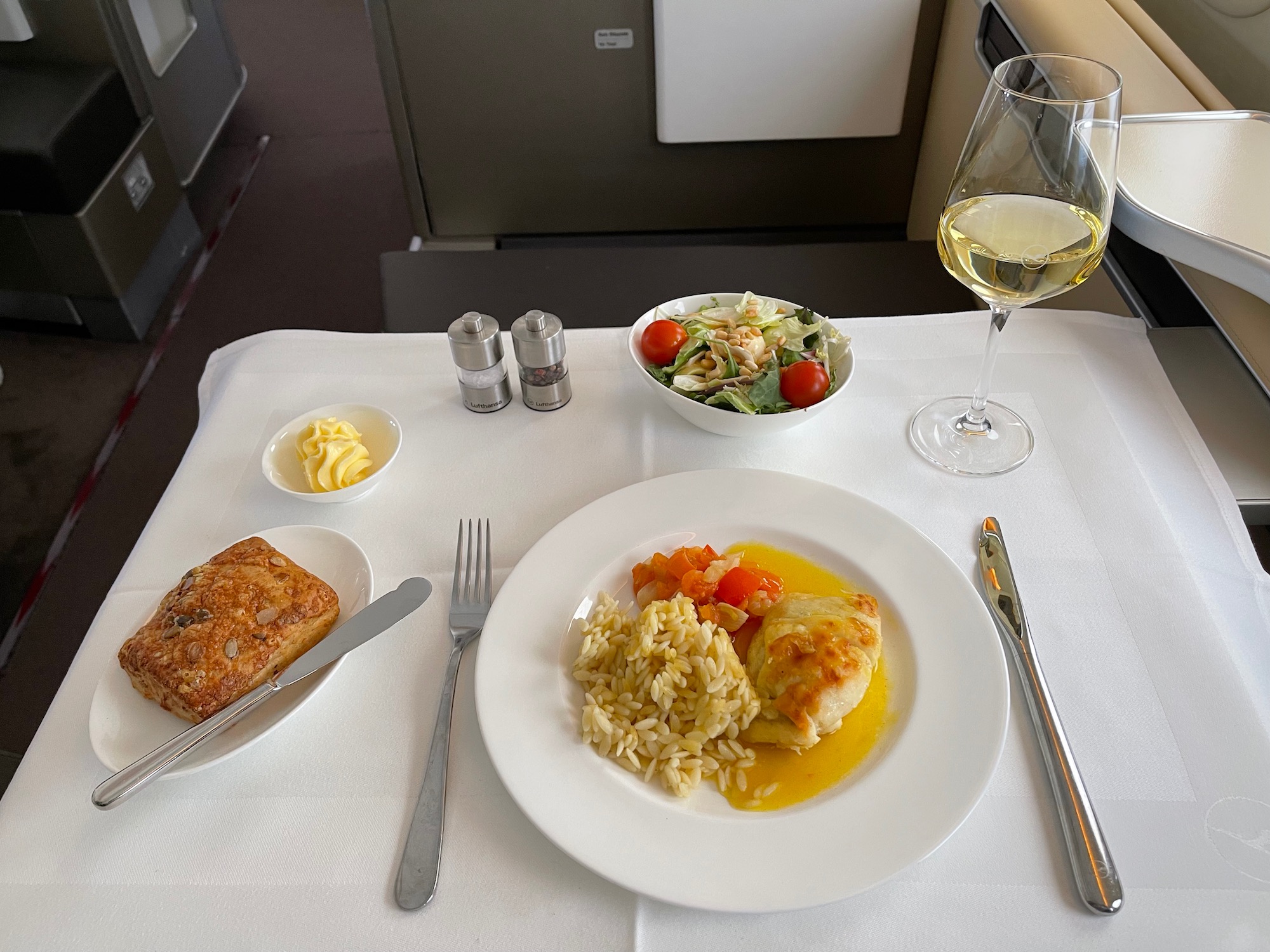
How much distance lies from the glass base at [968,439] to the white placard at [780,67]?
121 centimetres

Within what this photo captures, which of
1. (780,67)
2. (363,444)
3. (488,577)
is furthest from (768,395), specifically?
(780,67)

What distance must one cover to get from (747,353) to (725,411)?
84 mm

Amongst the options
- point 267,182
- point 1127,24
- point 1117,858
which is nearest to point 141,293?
point 267,182

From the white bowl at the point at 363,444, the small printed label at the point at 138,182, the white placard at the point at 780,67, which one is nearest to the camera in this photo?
the white bowl at the point at 363,444

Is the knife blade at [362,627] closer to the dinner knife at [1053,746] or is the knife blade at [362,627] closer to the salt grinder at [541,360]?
the salt grinder at [541,360]

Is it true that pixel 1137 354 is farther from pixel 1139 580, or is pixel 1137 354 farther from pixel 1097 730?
pixel 1097 730

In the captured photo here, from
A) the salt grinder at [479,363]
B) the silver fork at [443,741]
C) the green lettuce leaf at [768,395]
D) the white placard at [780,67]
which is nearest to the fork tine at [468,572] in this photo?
the silver fork at [443,741]

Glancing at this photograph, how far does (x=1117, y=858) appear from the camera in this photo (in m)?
0.64

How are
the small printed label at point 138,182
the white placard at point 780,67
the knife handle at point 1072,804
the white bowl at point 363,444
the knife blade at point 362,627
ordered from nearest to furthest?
the knife handle at point 1072,804
the knife blade at point 362,627
the white bowl at point 363,444
the white placard at point 780,67
the small printed label at point 138,182

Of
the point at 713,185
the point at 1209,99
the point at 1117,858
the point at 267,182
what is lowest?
the point at 267,182

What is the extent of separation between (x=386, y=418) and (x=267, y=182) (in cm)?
254

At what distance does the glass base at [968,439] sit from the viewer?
0.95 meters

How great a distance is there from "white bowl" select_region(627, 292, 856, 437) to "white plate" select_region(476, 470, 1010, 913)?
0.23ft

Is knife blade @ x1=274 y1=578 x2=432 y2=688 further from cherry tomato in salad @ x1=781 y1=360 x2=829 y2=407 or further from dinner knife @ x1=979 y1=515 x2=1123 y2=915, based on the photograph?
dinner knife @ x1=979 y1=515 x2=1123 y2=915
